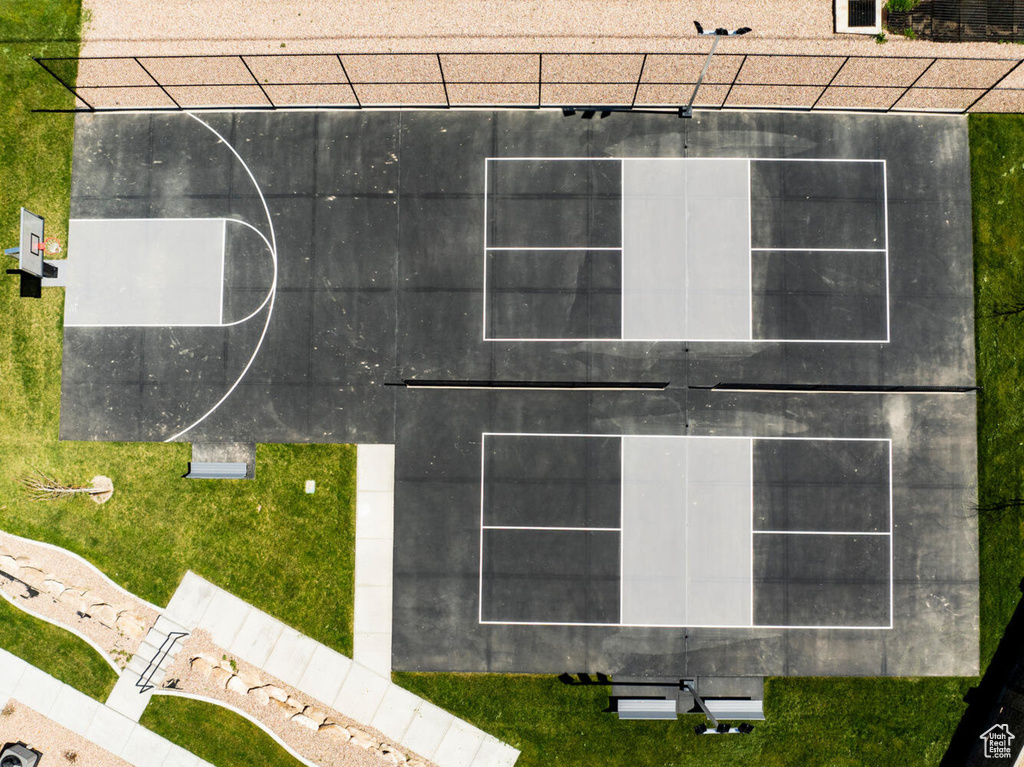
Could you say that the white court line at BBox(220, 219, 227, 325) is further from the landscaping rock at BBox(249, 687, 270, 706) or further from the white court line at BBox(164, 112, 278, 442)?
the landscaping rock at BBox(249, 687, 270, 706)

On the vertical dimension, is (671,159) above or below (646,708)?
above

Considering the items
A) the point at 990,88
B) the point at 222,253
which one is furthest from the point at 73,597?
the point at 990,88

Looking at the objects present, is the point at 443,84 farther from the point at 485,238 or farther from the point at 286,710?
the point at 286,710

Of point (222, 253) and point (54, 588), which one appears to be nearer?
point (54, 588)

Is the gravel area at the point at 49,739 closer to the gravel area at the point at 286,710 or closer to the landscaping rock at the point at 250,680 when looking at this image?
the gravel area at the point at 286,710

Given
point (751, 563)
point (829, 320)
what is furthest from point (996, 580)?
point (829, 320)

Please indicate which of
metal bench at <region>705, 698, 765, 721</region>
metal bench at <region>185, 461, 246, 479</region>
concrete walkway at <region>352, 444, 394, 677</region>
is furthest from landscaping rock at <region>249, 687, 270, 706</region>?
metal bench at <region>705, 698, 765, 721</region>
